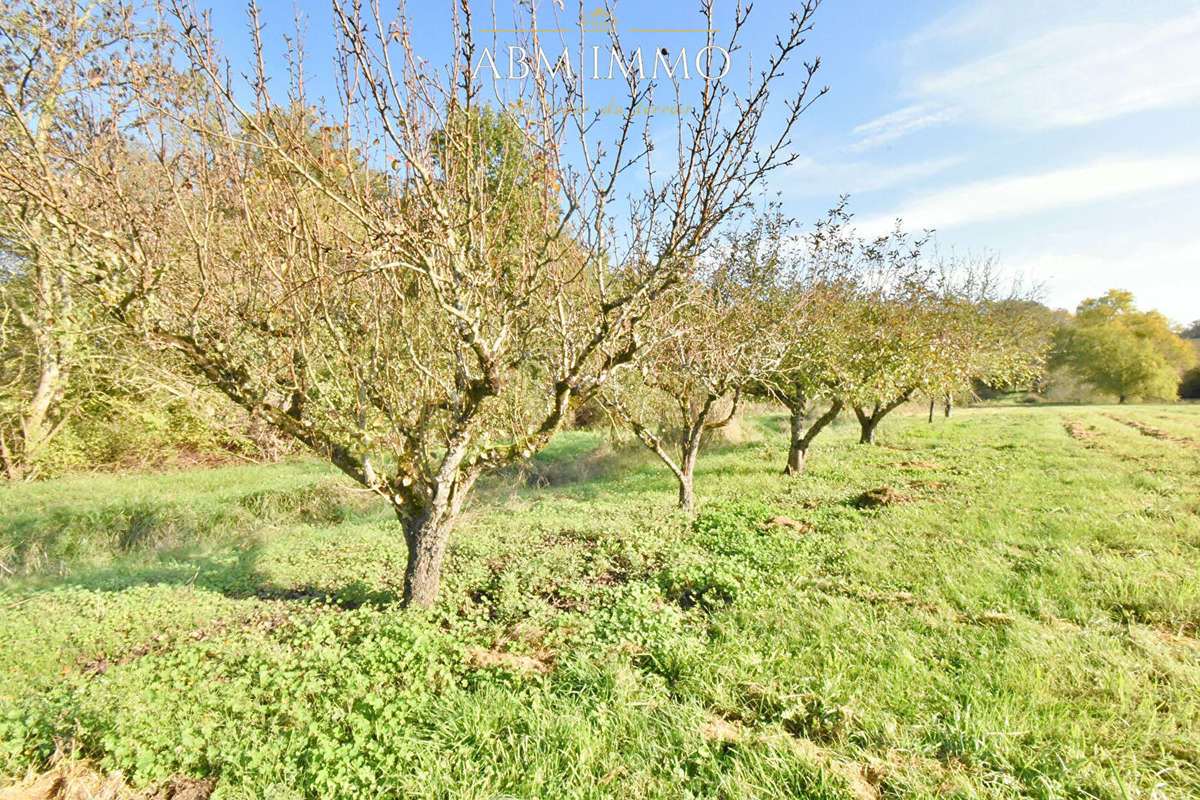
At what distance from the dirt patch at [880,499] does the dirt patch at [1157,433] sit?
29.2 ft

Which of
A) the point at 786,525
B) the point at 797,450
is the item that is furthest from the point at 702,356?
the point at 797,450

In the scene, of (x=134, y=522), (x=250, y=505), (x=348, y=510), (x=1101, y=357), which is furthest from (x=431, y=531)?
(x=1101, y=357)

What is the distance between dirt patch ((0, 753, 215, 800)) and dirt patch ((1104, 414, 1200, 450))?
1684 centimetres

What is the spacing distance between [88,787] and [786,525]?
639 centimetres

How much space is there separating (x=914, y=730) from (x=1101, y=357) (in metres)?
38.0

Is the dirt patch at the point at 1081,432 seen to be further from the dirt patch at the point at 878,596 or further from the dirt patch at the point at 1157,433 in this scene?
the dirt patch at the point at 878,596

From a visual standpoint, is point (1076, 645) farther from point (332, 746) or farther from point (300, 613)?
point (300, 613)

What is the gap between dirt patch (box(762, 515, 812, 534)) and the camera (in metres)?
6.19

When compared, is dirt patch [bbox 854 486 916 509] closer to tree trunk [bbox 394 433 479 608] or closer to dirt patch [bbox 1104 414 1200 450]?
tree trunk [bbox 394 433 479 608]

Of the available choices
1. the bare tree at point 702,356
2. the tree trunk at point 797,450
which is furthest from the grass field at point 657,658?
the tree trunk at point 797,450

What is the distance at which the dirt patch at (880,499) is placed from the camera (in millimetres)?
6915

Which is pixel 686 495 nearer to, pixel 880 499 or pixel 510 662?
pixel 880 499

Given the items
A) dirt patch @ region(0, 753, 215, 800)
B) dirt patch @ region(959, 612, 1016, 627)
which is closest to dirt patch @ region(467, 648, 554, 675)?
dirt patch @ region(0, 753, 215, 800)

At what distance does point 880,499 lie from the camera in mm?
6941
